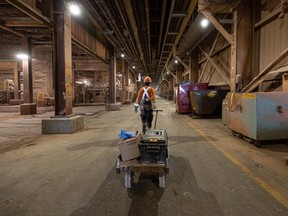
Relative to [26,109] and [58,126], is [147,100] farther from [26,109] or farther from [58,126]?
[26,109]

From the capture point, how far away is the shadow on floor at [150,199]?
2602mm

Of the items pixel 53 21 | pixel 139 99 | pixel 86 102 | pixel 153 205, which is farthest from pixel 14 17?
pixel 86 102

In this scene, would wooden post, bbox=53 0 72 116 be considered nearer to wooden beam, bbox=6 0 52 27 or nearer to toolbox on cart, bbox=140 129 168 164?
wooden beam, bbox=6 0 52 27

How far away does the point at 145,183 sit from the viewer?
11.3 feet

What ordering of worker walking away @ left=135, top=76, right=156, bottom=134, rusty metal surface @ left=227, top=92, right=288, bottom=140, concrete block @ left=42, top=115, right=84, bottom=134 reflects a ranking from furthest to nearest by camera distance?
concrete block @ left=42, top=115, right=84, bottom=134
worker walking away @ left=135, top=76, right=156, bottom=134
rusty metal surface @ left=227, top=92, right=288, bottom=140

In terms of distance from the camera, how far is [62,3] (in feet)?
24.9

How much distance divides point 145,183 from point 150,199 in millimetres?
531

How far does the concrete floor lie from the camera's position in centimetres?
268

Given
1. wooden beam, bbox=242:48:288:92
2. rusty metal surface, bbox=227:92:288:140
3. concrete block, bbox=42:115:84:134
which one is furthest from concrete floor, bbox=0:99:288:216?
wooden beam, bbox=242:48:288:92

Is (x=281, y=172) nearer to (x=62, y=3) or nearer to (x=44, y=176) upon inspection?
(x=44, y=176)

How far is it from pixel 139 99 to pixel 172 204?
11.7ft

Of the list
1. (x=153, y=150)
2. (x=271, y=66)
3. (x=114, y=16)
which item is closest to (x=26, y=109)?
(x=114, y=16)

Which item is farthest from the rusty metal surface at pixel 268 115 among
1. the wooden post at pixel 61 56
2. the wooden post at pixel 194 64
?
the wooden post at pixel 194 64

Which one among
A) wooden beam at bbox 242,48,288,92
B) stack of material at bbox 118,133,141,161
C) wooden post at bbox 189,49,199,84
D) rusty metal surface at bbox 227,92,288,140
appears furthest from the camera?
wooden post at bbox 189,49,199,84
